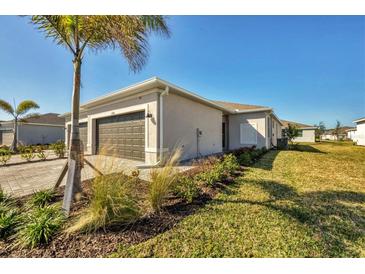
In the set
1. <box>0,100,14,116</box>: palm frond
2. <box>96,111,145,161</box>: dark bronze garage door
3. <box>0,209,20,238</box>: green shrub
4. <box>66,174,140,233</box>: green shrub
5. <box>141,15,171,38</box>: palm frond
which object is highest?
<box>0,100,14,116</box>: palm frond

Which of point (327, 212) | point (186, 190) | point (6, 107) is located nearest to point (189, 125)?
point (186, 190)

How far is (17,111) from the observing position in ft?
50.3

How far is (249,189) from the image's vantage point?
14.8ft

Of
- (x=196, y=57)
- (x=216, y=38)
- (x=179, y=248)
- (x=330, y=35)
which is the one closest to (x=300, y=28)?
(x=330, y=35)

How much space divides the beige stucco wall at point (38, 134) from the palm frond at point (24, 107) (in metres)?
7.14

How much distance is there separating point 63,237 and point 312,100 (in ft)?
74.3

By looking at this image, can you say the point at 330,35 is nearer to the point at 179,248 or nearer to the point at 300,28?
the point at 300,28

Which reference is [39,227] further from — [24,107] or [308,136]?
Answer: [308,136]

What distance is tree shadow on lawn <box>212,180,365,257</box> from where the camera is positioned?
2377 millimetres

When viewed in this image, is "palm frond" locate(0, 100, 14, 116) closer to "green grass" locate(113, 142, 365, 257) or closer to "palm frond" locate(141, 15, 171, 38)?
"palm frond" locate(141, 15, 171, 38)

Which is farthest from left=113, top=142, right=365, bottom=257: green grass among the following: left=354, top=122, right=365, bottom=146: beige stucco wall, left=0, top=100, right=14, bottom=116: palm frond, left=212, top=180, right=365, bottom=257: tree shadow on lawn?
left=354, top=122, right=365, bottom=146: beige stucco wall

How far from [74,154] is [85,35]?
9.62ft

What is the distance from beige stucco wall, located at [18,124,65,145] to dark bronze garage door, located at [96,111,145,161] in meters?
17.6

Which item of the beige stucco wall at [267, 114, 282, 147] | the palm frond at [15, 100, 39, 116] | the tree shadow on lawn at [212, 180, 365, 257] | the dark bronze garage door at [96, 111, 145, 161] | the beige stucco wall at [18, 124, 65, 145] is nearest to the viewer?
the tree shadow on lawn at [212, 180, 365, 257]
